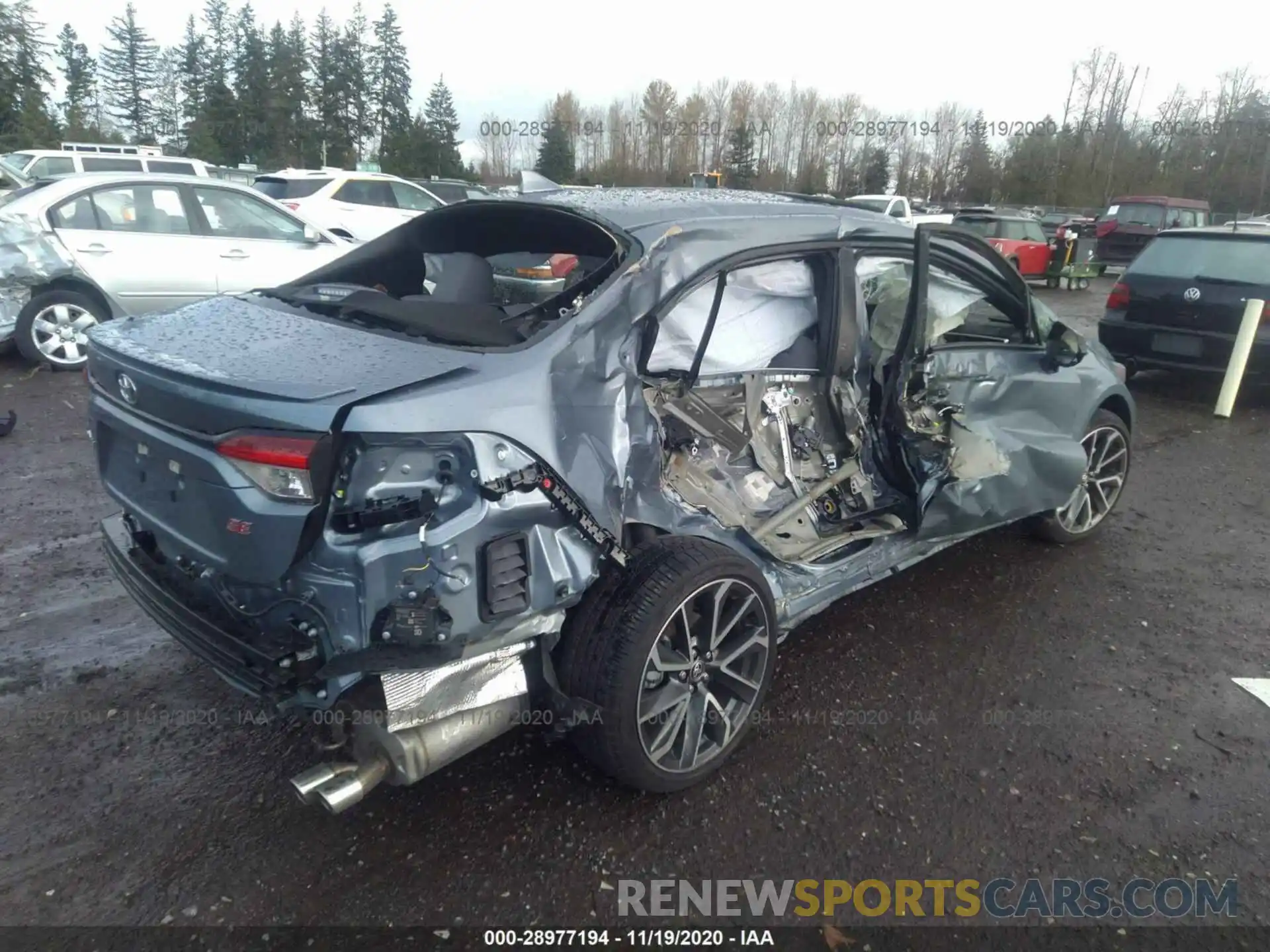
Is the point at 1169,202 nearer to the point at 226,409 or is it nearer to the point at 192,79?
the point at 226,409

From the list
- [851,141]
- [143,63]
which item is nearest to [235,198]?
[851,141]

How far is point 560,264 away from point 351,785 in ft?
7.98

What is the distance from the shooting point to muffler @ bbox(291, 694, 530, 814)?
215cm

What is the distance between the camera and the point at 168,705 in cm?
310

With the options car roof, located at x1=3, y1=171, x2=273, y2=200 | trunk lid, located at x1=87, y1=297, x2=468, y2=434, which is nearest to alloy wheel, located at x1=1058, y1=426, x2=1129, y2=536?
trunk lid, located at x1=87, y1=297, x2=468, y2=434

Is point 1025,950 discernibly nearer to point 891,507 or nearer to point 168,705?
point 891,507

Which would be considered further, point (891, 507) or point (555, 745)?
point (891, 507)

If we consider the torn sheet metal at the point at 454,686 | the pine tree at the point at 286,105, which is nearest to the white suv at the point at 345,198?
the torn sheet metal at the point at 454,686

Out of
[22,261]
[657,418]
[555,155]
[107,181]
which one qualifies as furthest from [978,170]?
[657,418]

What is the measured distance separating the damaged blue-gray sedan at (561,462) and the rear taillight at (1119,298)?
17.0 ft

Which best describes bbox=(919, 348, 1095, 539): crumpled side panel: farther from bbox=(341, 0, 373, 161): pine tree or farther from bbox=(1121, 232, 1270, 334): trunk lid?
bbox=(341, 0, 373, 161): pine tree

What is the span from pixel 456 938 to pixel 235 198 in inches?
309

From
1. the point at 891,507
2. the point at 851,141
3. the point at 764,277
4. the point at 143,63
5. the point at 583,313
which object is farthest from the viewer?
the point at 143,63

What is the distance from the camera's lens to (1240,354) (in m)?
7.37
